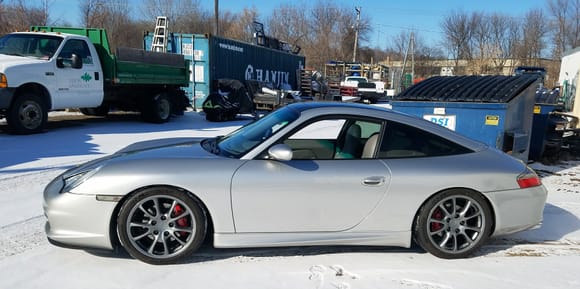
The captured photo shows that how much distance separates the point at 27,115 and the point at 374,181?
323 inches

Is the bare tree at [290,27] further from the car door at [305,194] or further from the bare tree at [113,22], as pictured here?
the car door at [305,194]

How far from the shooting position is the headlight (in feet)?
10.7

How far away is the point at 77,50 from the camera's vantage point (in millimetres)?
10016

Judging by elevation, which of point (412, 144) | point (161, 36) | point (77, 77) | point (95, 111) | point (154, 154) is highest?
point (161, 36)

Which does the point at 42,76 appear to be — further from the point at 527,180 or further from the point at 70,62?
the point at 527,180

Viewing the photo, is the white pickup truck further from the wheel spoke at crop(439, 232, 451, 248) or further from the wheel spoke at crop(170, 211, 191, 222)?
the wheel spoke at crop(170, 211, 191, 222)

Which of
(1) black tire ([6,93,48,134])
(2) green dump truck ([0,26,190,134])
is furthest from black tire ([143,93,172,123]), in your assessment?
(1) black tire ([6,93,48,134])

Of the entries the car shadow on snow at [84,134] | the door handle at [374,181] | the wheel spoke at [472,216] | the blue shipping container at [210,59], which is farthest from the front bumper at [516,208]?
the blue shipping container at [210,59]

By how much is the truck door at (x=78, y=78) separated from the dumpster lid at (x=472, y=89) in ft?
24.0

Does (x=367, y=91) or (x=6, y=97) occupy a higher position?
(x=367, y=91)

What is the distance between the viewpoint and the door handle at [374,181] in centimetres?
345

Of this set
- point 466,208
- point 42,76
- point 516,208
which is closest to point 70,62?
point 42,76

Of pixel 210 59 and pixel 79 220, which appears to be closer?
pixel 79 220

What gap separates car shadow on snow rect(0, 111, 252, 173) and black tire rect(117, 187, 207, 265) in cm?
369
